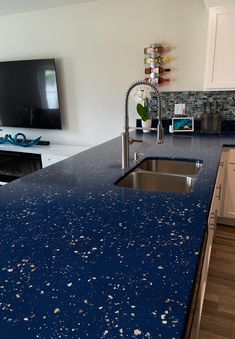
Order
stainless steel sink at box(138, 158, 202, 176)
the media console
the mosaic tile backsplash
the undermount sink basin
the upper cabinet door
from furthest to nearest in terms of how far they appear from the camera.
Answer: the media console
the mosaic tile backsplash
the upper cabinet door
stainless steel sink at box(138, 158, 202, 176)
the undermount sink basin

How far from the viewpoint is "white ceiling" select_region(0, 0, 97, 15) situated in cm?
285

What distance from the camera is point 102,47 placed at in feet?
9.81

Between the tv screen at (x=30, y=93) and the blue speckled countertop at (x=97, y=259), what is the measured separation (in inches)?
92.2

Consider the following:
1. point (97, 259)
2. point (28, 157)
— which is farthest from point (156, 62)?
point (97, 259)

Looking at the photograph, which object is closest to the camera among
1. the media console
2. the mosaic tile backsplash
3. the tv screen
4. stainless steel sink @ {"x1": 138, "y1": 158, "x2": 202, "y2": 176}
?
stainless steel sink @ {"x1": 138, "y1": 158, "x2": 202, "y2": 176}

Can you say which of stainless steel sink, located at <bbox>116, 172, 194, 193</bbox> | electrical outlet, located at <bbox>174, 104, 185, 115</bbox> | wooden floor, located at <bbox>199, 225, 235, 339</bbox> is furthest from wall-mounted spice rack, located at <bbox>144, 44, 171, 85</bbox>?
wooden floor, located at <bbox>199, 225, 235, 339</bbox>

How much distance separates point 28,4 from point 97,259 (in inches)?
130

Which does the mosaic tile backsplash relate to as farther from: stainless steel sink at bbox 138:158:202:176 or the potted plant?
stainless steel sink at bbox 138:158:202:176

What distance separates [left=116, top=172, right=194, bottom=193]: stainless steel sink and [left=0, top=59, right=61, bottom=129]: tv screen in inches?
87.6

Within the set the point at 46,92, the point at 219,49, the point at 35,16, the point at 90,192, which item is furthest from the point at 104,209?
the point at 35,16

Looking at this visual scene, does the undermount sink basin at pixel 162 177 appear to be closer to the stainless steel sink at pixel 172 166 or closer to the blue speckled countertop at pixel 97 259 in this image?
the stainless steel sink at pixel 172 166

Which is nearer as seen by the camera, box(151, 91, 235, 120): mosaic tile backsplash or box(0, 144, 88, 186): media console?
box(151, 91, 235, 120): mosaic tile backsplash

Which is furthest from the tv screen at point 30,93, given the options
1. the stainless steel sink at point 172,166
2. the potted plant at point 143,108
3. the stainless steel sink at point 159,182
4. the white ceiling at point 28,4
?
the stainless steel sink at point 159,182

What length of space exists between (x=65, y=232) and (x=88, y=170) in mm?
691
